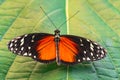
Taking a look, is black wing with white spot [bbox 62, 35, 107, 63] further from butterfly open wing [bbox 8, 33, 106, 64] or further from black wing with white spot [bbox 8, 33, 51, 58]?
black wing with white spot [bbox 8, 33, 51, 58]

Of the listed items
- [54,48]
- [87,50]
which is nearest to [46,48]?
[54,48]

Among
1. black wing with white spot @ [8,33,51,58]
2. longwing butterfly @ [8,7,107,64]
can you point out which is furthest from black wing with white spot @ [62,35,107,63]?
black wing with white spot @ [8,33,51,58]

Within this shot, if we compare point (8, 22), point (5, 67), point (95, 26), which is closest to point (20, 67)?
point (5, 67)

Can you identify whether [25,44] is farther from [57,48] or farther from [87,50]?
[87,50]

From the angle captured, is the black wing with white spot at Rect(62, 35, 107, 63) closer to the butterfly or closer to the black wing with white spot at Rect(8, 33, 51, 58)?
the butterfly

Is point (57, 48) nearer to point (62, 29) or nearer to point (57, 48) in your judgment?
point (57, 48)

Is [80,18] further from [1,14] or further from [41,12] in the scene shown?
[1,14]
